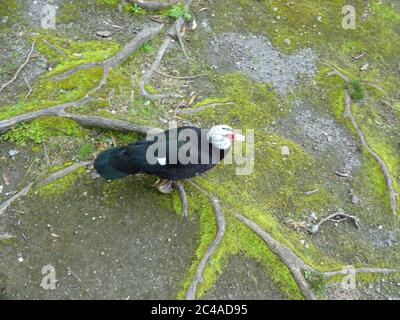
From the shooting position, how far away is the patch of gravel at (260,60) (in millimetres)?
8469

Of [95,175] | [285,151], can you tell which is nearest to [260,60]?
[285,151]

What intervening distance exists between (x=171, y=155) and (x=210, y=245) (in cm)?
141

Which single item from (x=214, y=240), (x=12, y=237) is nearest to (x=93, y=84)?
(x=12, y=237)

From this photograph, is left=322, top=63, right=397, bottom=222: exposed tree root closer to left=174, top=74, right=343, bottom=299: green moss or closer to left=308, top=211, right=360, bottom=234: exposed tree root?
left=308, top=211, right=360, bottom=234: exposed tree root

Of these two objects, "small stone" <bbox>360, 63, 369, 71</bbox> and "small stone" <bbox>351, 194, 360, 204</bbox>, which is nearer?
"small stone" <bbox>351, 194, 360, 204</bbox>

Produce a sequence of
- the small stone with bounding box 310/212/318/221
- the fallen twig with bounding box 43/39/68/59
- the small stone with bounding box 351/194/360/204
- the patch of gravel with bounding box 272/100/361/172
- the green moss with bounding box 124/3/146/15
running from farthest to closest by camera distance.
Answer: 1. the green moss with bounding box 124/3/146/15
2. the fallen twig with bounding box 43/39/68/59
3. the patch of gravel with bounding box 272/100/361/172
4. the small stone with bounding box 351/194/360/204
5. the small stone with bounding box 310/212/318/221

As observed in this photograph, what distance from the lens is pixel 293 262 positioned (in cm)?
570

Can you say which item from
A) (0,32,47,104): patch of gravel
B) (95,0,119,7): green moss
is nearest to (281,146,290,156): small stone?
(0,32,47,104): patch of gravel

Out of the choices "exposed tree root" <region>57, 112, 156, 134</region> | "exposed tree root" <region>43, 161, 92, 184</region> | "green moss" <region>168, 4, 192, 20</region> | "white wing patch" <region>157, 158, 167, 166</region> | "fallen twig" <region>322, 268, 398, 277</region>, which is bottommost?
"fallen twig" <region>322, 268, 398, 277</region>

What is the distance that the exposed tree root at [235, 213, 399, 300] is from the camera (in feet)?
18.3

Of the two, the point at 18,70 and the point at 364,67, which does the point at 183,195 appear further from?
the point at 364,67

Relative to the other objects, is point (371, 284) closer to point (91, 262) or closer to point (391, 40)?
point (91, 262)

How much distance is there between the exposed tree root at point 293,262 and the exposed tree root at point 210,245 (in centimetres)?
29

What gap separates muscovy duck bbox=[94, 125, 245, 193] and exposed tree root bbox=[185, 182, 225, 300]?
1.99 feet
